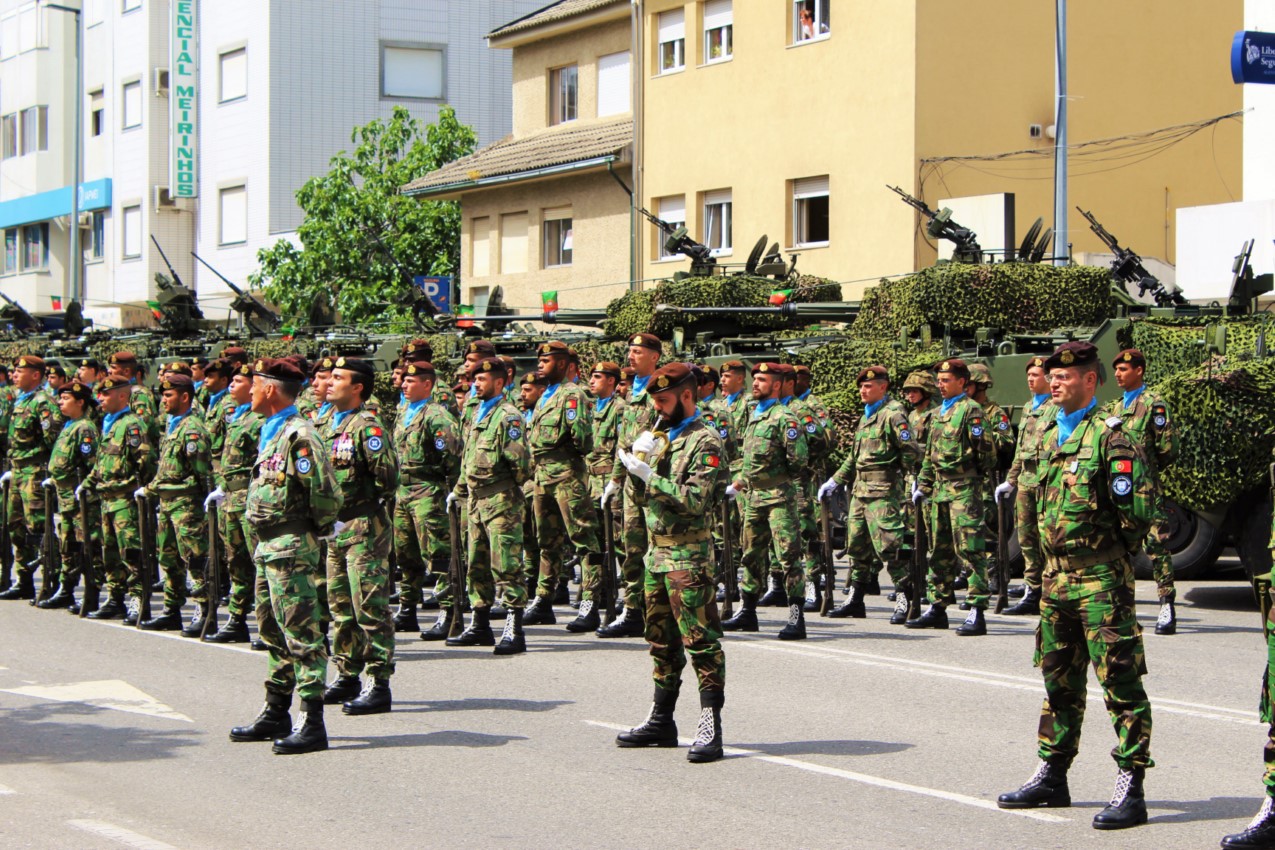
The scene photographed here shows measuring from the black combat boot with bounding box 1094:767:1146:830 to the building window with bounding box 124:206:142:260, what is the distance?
45.5m

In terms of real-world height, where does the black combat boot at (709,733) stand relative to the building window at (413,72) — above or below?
below

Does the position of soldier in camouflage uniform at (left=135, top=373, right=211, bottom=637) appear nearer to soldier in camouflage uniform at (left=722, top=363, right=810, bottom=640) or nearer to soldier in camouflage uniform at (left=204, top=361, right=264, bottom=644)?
soldier in camouflage uniform at (left=204, top=361, right=264, bottom=644)

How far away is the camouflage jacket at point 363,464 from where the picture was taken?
30.9 ft

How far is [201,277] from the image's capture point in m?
47.3

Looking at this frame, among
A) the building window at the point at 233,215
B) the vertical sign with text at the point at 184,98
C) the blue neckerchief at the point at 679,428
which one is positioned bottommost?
the blue neckerchief at the point at 679,428

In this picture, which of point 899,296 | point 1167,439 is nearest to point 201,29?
point 899,296

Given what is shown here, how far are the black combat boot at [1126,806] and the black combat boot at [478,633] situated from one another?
561 cm

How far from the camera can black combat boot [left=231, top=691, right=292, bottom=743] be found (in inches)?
338

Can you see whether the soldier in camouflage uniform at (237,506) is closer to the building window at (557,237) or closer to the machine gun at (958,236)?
the machine gun at (958,236)

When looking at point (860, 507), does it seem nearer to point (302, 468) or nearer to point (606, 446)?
point (606, 446)

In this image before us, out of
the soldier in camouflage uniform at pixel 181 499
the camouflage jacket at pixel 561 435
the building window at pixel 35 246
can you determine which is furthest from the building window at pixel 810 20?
the building window at pixel 35 246

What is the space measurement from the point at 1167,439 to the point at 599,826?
5.71 m

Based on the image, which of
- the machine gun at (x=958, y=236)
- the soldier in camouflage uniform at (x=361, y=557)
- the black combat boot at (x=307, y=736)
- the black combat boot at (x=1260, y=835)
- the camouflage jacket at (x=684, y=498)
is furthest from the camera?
the machine gun at (x=958, y=236)

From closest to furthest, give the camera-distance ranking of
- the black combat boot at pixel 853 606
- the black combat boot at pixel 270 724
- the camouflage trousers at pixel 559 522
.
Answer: the black combat boot at pixel 270 724 → the camouflage trousers at pixel 559 522 → the black combat boot at pixel 853 606
